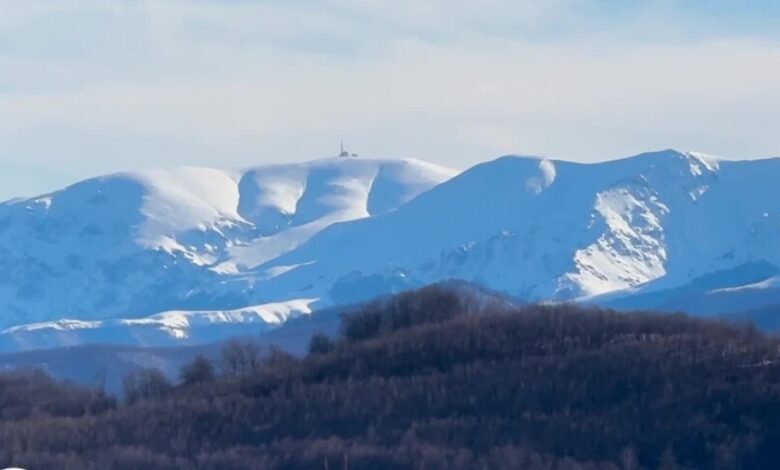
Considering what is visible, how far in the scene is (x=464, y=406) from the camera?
141 ft

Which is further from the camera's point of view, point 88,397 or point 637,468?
point 88,397

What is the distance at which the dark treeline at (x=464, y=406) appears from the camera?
1565 inches

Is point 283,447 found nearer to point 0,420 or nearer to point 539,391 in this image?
point 539,391

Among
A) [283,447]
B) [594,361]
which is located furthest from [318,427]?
[594,361]

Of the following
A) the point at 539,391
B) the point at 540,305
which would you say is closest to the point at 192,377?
the point at 540,305

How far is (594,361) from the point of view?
4466 centimetres

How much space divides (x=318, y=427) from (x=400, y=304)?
12.4 meters

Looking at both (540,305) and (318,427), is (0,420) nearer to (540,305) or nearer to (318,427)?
(318,427)

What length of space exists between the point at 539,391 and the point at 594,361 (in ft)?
6.24

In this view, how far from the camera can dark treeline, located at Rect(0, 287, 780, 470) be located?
130 feet

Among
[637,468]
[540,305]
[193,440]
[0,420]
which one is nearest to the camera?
[637,468]

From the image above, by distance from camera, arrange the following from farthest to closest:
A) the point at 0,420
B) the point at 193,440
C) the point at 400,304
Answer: the point at 400,304
the point at 0,420
the point at 193,440

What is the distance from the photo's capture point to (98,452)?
1612 inches

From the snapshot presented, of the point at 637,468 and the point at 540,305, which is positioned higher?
the point at 540,305
